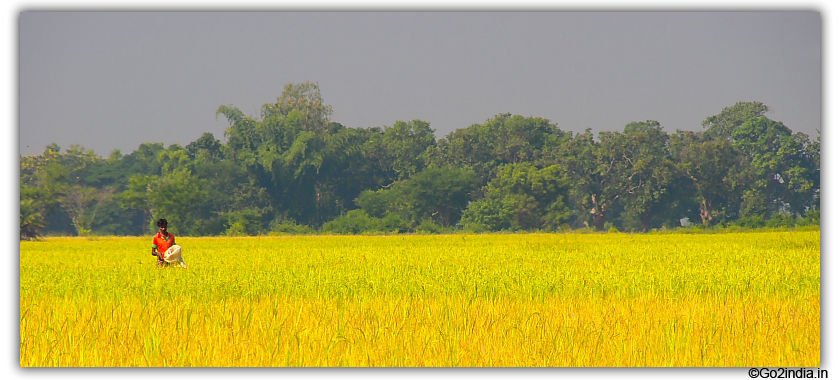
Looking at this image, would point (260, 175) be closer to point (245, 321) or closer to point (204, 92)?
point (204, 92)

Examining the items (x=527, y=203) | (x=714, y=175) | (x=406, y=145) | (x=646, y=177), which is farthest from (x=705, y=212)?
(x=406, y=145)

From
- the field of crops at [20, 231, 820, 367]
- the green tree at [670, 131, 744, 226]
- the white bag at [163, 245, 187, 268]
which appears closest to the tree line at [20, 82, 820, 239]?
the green tree at [670, 131, 744, 226]

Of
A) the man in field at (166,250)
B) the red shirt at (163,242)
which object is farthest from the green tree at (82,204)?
the red shirt at (163,242)

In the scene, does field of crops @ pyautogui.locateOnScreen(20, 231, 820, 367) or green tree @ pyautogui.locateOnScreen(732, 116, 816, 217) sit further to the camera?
green tree @ pyautogui.locateOnScreen(732, 116, 816, 217)

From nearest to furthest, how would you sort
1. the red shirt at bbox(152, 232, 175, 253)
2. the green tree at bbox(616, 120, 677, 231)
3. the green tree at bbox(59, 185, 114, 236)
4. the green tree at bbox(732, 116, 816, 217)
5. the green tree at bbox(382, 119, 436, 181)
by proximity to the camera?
the red shirt at bbox(152, 232, 175, 253) → the green tree at bbox(732, 116, 816, 217) → the green tree at bbox(59, 185, 114, 236) → the green tree at bbox(616, 120, 677, 231) → the green tree at bbox(382, 119, 436, 181)

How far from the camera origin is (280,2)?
248 inches

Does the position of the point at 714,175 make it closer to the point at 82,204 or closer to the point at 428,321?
the point at 82,204

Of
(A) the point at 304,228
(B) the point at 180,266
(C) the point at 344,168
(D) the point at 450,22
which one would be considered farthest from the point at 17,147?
(C) the point at 344,168

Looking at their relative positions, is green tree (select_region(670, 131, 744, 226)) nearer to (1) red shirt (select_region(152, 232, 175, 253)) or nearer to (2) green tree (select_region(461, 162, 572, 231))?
(2) green tree (select_region(461, 162, 572, 231))

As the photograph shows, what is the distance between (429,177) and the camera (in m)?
50.5

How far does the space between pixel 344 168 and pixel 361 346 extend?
158 ft

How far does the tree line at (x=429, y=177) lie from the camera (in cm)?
4747

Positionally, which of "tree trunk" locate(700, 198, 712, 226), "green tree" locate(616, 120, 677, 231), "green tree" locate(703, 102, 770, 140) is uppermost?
"green tree" locate(703, 102, 770, 140)

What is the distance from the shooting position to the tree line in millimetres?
47469
